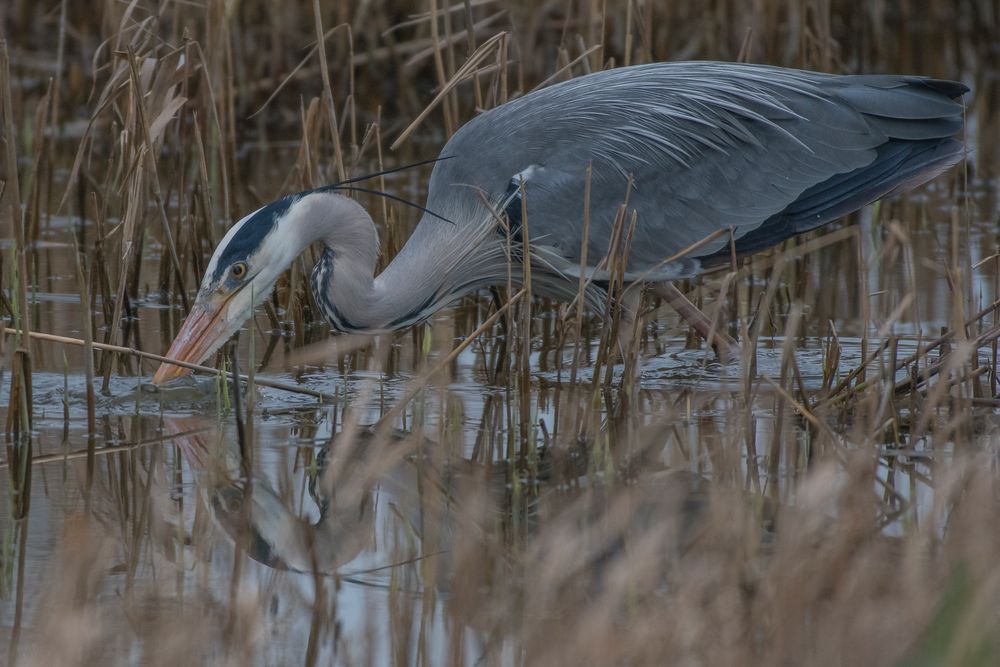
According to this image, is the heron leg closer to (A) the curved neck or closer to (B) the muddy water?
(B) the muddy water

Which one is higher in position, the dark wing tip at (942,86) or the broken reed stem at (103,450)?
the dark wing tip at (942,86)

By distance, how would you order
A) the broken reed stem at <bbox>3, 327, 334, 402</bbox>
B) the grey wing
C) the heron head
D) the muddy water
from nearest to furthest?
the muddy water, the broken reed stem at <bbox>3, 327, 334, 402</bbox>, the heron head, the grey wing

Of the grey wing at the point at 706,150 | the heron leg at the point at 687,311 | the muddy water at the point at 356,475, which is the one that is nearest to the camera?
the muddy water at the point at 356,475

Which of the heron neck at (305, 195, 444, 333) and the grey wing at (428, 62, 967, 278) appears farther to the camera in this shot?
the grey wing at (428, 62, 967, 278)

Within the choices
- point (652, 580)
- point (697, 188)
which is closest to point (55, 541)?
point (652, 580)

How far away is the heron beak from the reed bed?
0.11 metres

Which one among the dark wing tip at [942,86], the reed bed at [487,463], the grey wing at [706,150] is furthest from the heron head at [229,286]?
the dark wing tip at [942,86]

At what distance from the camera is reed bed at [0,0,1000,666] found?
261 cm

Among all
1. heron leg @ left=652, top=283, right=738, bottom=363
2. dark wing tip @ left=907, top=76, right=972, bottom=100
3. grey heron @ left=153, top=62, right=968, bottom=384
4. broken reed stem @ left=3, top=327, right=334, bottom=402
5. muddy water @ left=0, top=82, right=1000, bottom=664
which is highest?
dark wing tip @ left=907, top=76, right=972, bottom=100

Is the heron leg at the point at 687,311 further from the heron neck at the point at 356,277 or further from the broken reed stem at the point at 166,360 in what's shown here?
the broken reed stem at the point at 166,360

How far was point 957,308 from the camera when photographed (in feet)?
12.0

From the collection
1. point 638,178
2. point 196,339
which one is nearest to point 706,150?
point 638,178

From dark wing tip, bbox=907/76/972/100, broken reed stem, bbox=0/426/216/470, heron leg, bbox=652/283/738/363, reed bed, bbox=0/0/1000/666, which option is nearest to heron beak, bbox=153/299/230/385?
reed bed, bbox=0/0/1000/666

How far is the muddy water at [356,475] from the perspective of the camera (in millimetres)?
2869
